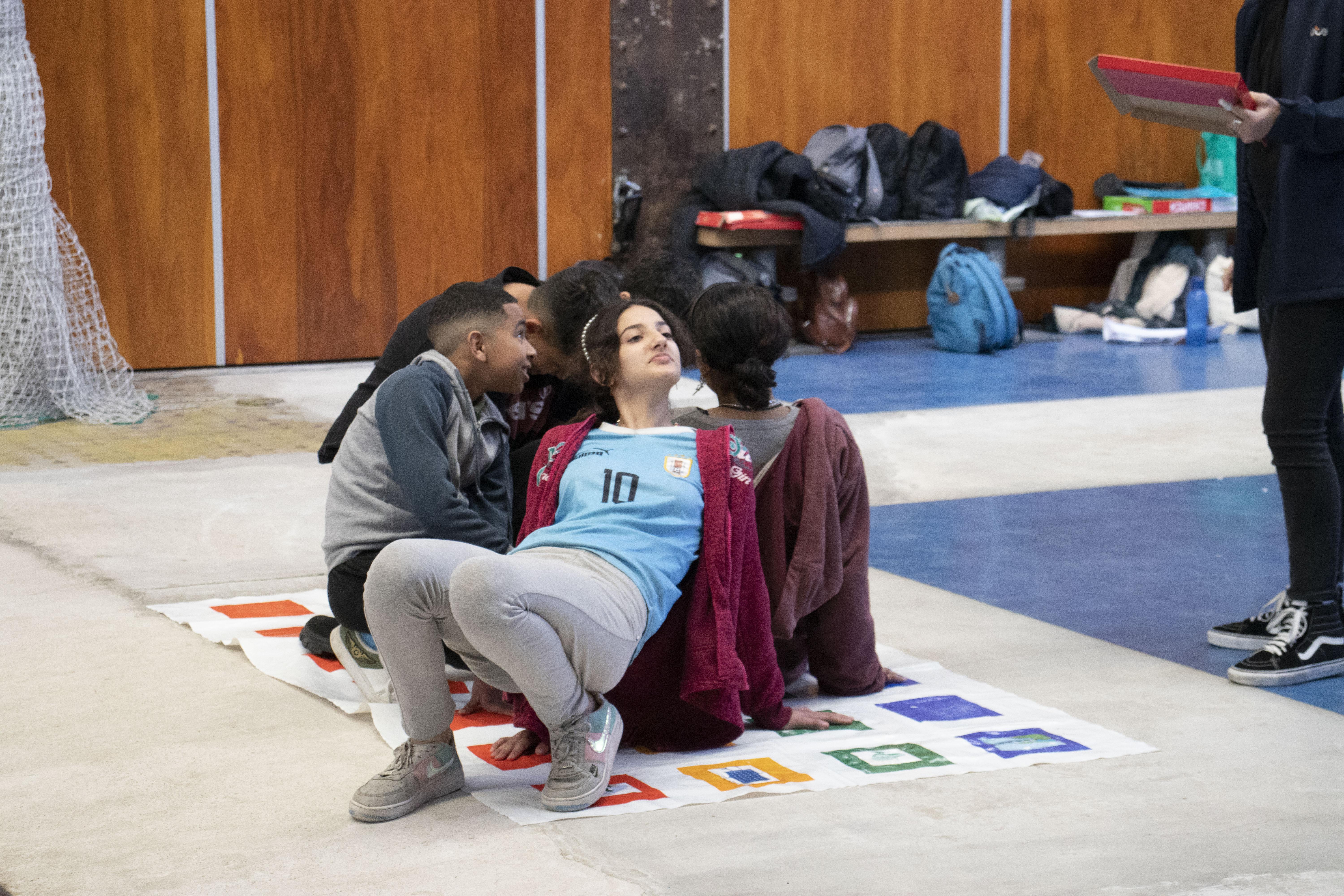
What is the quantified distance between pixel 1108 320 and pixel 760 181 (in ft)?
7.36

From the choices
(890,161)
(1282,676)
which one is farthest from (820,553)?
(890,161)

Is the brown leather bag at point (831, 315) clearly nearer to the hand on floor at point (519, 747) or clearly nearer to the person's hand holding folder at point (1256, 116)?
the person's hand holding folder at point (1256, 116)

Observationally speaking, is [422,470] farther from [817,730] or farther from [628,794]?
[817,730]

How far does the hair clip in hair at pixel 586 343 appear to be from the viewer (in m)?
2.87

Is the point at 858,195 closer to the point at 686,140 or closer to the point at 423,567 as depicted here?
the point at 686,140

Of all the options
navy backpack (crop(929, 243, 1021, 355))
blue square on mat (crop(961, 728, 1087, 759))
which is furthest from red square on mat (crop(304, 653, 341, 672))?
navy backpack (crop(929, 243, 1021, 355))

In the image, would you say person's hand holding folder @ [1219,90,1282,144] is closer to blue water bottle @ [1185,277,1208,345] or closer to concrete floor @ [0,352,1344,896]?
concrete floor @ [0,352,1344,896]

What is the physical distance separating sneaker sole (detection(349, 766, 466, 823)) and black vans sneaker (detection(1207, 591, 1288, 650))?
173 centimetres

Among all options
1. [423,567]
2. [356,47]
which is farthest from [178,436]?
[423,567]

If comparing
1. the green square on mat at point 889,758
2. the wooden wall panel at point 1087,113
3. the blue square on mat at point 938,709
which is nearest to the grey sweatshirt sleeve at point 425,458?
the green square on mat at point 889,758

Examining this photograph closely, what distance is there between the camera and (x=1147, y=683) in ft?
10.4

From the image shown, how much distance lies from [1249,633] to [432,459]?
5.90ft

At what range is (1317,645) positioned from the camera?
3217mm

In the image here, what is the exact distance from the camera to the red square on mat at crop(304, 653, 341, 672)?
127 inches
